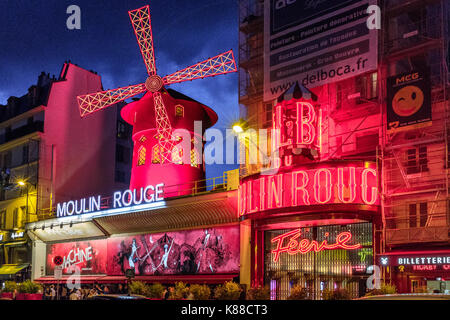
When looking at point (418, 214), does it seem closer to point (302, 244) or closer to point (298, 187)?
point (298, 187)

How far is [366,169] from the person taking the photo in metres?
18.2

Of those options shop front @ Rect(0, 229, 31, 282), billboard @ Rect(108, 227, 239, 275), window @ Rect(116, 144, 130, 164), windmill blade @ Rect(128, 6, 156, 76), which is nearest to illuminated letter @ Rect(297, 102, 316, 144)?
billboard @ Rect(108, 227, 239, 275)

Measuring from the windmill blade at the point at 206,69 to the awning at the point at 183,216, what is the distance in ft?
26.5

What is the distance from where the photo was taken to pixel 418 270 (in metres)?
17.5

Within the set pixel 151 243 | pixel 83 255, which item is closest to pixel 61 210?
pixel 83 255

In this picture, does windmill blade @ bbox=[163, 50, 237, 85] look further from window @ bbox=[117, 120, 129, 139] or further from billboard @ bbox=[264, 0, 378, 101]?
window @ bbox=[117, 120, 129, 139]

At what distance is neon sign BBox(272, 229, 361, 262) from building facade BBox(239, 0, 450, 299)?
0.26 metres

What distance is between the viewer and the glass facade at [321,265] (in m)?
18.8

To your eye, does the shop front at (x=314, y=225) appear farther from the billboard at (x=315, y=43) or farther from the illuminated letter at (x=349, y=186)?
the billboard at (x=315, y=43)

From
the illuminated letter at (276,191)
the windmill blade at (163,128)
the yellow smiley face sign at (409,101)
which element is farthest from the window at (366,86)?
the windmill blade at (163,128)

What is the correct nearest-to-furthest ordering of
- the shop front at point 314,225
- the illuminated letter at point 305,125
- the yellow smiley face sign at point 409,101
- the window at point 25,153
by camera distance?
the yellow smiley face sign at point 409,101
the shop front at point 314,225
the illuminated letter at point 305,125
the window at point 25,153

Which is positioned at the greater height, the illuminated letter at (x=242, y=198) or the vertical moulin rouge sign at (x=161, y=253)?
the illuminated letter at (x=242, y=198)

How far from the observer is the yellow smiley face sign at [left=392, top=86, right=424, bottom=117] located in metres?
17.9

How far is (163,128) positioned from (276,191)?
11.8m
